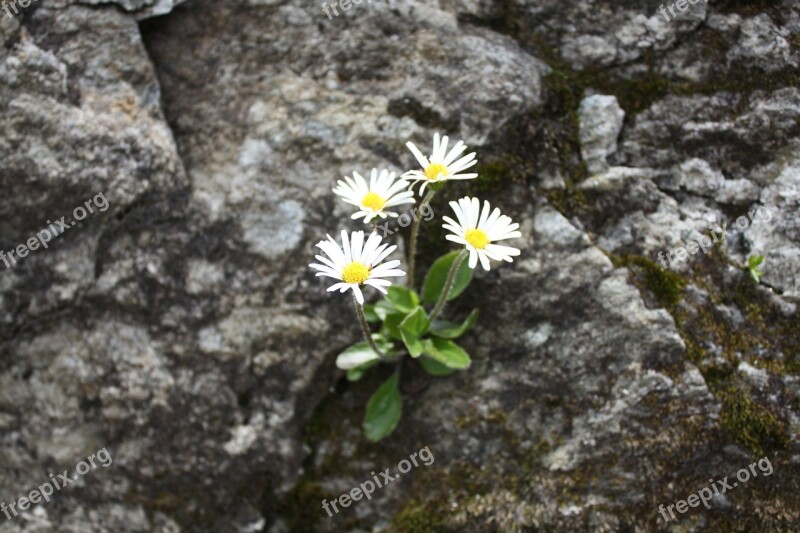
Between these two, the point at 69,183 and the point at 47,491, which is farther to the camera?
the point at 47,491

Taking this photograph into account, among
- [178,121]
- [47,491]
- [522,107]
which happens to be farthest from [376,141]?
[47,491]

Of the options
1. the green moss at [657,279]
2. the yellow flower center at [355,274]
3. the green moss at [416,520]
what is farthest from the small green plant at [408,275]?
the green moss at [657,279]

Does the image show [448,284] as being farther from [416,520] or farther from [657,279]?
[416,520]

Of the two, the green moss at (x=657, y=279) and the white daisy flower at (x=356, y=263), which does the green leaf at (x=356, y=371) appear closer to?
the white daisy flower at (x=356, y=263)

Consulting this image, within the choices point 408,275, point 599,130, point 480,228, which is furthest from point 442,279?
point 599,130

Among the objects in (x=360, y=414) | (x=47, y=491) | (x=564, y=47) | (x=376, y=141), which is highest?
(x=564, y=47)

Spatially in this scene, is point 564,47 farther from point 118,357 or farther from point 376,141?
point 118,357

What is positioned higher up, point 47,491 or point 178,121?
point 178,121
